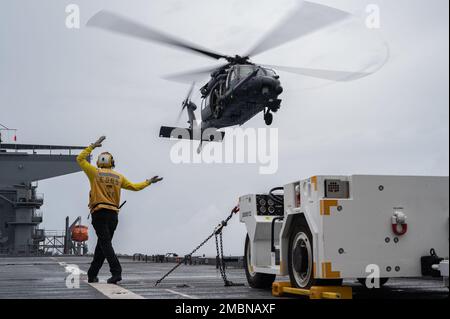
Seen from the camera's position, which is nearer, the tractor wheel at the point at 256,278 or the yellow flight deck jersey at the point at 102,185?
the tractor wheel at the point at 256,278

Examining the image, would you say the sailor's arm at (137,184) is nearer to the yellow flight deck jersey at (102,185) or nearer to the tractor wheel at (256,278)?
the yellow flight deck jersey at (102,185)

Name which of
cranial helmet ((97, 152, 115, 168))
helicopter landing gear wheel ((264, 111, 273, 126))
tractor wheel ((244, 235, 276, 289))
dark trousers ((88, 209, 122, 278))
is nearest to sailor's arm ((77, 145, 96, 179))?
cranial helmet ((97, 152, 115, 168))

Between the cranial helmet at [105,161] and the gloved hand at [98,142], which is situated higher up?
the gloved hand at [98,142]

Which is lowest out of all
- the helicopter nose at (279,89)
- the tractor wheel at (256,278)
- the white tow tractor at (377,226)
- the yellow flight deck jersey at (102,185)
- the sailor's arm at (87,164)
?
the tractor wheel at (256,278)

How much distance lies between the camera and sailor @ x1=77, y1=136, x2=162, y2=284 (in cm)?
873

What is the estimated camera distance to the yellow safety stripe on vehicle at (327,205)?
19.3 feet

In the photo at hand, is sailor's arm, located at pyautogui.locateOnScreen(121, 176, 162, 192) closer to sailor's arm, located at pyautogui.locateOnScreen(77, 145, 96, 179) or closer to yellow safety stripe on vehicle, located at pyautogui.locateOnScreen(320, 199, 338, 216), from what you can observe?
sailor's arm, located at pyautogui.locateOnScreen(77, 145, 96, 179)

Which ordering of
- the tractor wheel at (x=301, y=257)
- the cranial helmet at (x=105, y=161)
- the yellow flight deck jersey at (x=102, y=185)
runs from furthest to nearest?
the cranial helmet at (x=105, y=161), the yellow flight deck jersey at (x=102, y=185), the tractor wheel at (x=301, y=257)

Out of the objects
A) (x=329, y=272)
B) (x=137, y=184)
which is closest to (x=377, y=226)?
(x=329, y=272)

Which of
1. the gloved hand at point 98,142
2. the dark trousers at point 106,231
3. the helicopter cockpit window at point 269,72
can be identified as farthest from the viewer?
the helicopter cockpit window at point 269,72

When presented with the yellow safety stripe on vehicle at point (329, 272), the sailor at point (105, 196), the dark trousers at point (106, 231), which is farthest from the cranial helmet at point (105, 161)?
the yellow safety stripe on vehicle at point (329, 272)

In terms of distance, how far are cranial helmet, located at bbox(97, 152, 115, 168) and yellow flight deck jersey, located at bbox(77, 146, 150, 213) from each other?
0.24 ft
